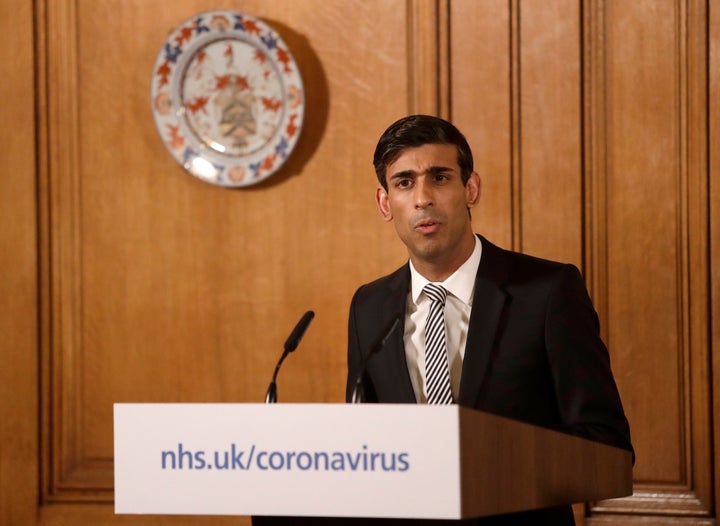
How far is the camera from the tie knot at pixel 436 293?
2270 mm

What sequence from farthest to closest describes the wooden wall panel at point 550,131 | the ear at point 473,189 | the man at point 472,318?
the wooden wall panel at point 550,131
the ear at point 473,189
the man at point 472,318

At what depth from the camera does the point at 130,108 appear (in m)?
3.34

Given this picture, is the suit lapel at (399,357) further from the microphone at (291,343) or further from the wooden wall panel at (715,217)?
the wooden wall panel at (715,217)

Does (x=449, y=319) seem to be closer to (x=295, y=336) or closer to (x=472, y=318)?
(x=472, y=318)

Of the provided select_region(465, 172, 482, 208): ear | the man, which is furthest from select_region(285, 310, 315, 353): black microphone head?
select_region(465, 172, 482, 208): ear

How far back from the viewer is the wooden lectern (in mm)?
1307

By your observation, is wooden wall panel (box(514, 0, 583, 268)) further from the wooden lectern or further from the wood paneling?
the wooden lectern

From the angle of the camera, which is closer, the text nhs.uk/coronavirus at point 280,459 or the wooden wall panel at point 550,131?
the text nhs.uk/coronavirus at point 280,459

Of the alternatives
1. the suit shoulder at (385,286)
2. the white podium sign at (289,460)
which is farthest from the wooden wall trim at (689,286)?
the white podium sign at (289,460)

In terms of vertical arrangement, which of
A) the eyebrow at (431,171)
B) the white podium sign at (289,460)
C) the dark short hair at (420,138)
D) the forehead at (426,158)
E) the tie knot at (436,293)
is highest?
the dark short hair at (420,138)

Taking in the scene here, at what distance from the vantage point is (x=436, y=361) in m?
2.18

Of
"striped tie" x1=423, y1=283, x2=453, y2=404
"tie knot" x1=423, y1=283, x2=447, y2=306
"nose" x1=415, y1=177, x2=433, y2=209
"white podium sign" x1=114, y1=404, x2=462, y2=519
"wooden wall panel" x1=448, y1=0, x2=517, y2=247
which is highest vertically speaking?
"wooden wall panel" x1=448, y1=0, x2=517, y2=247

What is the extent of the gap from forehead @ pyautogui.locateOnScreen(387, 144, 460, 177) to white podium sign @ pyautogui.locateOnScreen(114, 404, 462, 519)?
0.98 meters

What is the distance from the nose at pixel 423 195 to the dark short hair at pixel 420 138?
9cm
